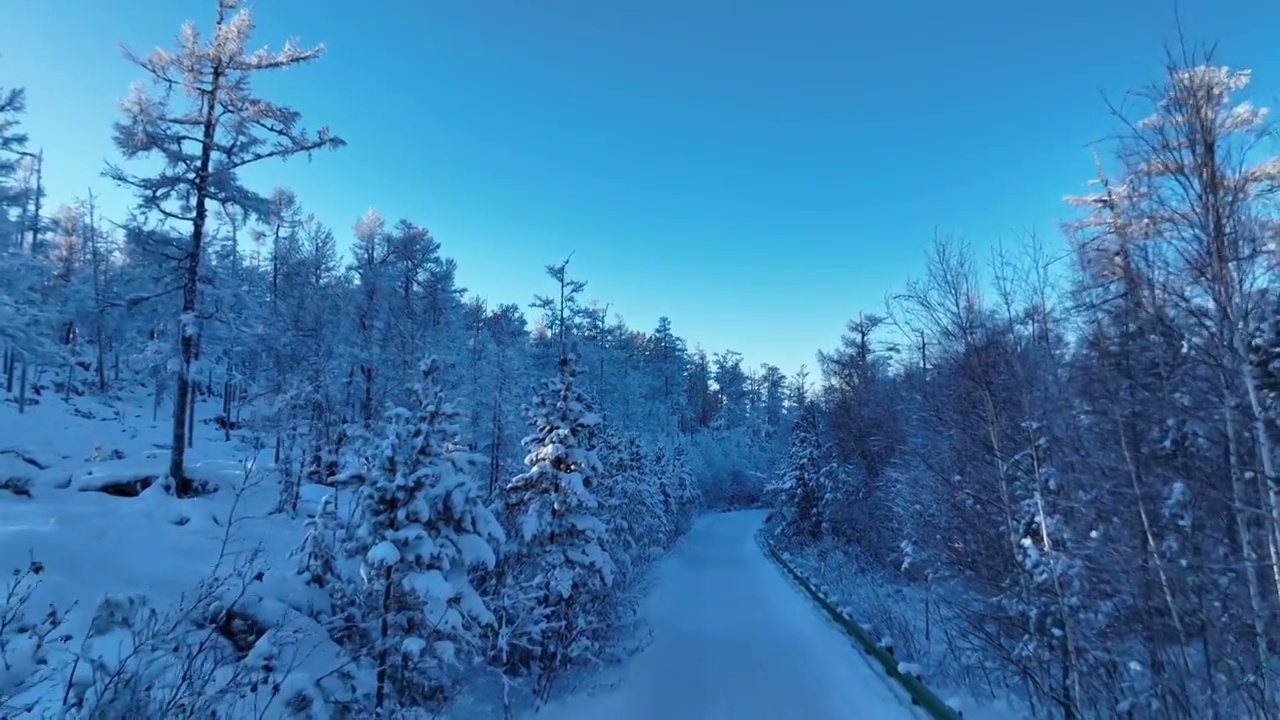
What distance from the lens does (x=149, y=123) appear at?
13.2 m

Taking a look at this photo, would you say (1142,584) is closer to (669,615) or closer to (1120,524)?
(1120,524)

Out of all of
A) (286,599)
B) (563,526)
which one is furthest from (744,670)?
(286,599)

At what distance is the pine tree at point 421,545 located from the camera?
726cm

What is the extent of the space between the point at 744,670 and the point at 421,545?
6.60 meters

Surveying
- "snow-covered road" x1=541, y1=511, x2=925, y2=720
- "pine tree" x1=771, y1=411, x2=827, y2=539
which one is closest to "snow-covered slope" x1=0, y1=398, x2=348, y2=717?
"snow-covered road" x1=541, y1=511, x2=925, y2=720

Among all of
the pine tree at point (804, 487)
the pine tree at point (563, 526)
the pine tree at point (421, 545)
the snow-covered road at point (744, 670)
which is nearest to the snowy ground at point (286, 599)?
the snow-covered road at point (744, 670)

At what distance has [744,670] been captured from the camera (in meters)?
Result: 10.4

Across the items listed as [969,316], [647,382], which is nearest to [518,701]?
[969,316]

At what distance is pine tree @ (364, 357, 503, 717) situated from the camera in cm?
726

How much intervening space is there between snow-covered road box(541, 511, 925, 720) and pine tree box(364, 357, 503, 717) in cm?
284

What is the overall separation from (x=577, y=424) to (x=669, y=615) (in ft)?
21.3

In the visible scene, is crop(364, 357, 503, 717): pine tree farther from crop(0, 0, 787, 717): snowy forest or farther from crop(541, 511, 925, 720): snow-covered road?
crop(541, 511, 925, 720): snow-covered road

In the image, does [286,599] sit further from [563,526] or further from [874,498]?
[874,498]

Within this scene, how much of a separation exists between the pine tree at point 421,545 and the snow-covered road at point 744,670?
112 inches
